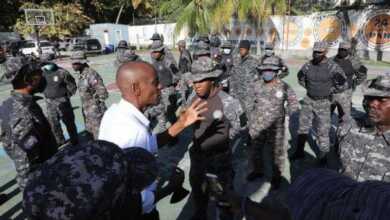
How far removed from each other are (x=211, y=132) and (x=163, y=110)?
8.87ft

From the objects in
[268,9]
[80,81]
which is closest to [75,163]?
[80,81]

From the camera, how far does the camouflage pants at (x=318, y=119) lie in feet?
15.4

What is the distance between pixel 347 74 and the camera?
18.3 ft

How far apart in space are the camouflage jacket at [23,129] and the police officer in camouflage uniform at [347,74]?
4659 mm

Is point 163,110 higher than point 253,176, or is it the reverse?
point 163,110

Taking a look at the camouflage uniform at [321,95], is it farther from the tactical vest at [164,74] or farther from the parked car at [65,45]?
the parked car at [65,45]

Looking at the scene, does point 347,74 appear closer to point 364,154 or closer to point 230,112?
point 230,112

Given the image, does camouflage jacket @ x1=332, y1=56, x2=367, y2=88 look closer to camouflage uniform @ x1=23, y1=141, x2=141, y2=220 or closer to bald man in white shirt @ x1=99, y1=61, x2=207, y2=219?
bald man in white shirt @ x1=99, y1=61, x2=207, y2=219

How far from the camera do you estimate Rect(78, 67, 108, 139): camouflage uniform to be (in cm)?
535

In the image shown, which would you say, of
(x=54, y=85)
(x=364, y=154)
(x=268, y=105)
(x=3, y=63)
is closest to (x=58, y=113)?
(x=54, y=85)

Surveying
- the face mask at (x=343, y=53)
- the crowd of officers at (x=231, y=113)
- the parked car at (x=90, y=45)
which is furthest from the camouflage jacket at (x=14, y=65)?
the parked car at (x=90, y=45)

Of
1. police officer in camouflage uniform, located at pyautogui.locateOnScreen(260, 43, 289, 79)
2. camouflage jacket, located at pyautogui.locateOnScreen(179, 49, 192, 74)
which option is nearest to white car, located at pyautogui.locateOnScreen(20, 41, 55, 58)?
camouflage jacket, located at pyautogui.locateOnScreen(179, 49, 192, 74)

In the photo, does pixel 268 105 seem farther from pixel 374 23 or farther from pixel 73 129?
pixel 374 23

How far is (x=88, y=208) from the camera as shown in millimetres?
861
